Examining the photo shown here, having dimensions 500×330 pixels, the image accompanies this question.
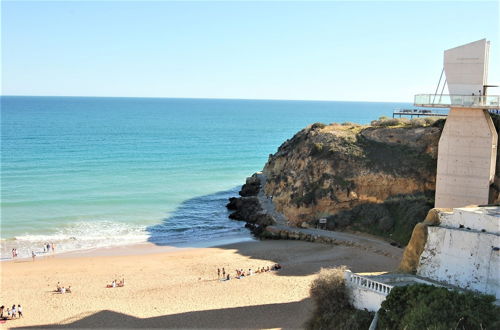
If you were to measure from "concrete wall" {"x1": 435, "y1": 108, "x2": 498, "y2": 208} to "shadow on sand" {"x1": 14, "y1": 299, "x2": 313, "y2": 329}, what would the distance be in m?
9.62

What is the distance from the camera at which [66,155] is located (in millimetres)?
71500

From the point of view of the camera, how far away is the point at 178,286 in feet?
84.9

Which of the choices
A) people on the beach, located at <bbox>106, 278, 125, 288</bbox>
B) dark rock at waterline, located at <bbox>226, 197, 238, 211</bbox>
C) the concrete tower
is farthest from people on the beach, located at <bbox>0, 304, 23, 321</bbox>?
dark rock at waterline, located at <bbox>226, 197, 238, 211</bbox>

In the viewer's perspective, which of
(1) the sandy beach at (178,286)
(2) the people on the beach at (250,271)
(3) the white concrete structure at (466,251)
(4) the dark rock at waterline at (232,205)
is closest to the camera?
(3) the white concrete structure at (466,251)

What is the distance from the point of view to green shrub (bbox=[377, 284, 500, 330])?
13375 mm

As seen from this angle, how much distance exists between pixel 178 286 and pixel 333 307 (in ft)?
34.6

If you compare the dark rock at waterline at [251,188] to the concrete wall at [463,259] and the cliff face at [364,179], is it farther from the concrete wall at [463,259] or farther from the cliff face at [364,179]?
the concrete wall at [463,259]

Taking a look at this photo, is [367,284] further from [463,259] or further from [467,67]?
[467,67]

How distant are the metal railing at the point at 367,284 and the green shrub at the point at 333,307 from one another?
0.39m

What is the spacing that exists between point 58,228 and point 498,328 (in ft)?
105

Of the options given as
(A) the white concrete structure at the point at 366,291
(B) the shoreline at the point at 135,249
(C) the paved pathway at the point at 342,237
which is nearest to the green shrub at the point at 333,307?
(A) the white concrete structure at the point at 366,291

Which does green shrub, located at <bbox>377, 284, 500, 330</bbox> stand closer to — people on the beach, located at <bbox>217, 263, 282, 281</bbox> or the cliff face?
people on the beach, located at <bbox>217, 263, 282, 281</bbox>

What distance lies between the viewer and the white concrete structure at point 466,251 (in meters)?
16.6

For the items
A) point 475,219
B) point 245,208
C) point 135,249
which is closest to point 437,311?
point 475,219
